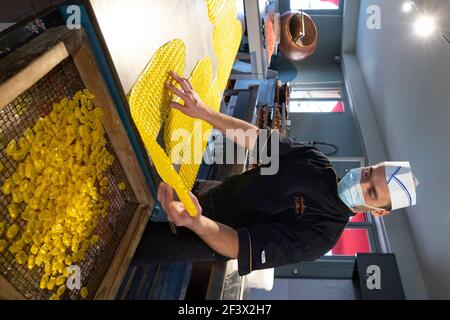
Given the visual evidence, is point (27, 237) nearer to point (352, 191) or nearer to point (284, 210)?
point (284, 210)

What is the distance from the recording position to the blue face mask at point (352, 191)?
1.61 m

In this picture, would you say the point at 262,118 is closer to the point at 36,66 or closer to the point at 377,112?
the point at 377,112

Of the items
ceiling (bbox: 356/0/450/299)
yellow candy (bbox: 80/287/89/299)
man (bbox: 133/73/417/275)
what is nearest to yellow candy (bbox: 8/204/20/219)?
yellow candy (bbox: 80/287/89/299)

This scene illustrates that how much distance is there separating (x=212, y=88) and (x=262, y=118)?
185 centimetres

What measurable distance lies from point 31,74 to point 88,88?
290mm

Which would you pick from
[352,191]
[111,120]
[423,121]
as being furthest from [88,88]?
[423,121]

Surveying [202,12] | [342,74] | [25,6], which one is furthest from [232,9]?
[342,74]

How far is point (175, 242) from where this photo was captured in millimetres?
1510

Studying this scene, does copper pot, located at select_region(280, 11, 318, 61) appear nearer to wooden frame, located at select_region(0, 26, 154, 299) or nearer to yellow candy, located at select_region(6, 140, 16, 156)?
wooden frame, located at select_region(0, 26, 154, 299)

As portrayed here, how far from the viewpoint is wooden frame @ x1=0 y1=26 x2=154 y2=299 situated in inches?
32.1

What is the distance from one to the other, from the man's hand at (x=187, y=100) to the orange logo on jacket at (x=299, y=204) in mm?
569

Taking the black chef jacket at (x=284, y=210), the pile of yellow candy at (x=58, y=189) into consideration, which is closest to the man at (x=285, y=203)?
the black chef jacket at (x=284, y=210)

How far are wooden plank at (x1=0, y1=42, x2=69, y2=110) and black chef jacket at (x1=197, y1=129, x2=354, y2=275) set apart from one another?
85cm

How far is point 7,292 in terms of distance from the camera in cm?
87
